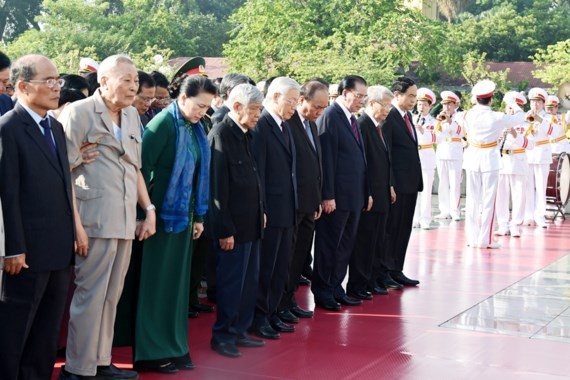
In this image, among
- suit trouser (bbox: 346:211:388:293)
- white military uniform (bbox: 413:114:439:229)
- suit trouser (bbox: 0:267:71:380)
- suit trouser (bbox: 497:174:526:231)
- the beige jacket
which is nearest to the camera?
suit trouser (bbox: 0:267:71:380)

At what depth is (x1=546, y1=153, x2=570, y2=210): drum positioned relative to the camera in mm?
14000

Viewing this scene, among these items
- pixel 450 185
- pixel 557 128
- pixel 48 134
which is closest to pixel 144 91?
pixel 48 134

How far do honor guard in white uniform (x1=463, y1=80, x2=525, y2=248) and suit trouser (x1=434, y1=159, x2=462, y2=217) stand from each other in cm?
236

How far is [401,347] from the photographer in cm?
625

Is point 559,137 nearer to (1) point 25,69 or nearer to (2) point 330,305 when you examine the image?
(2) point 330,305

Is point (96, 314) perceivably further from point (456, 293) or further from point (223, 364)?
point (456, 293)

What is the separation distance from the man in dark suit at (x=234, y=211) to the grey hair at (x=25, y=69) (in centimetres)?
158

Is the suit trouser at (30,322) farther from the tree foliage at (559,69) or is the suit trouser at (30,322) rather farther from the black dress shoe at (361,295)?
the tree foliage at (559,69)

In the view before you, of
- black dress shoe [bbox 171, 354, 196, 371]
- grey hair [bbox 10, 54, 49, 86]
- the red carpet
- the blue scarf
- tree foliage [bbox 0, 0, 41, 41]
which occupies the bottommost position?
the red carpet

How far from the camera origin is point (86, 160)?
475cm

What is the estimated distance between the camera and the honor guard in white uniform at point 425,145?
1295 cm

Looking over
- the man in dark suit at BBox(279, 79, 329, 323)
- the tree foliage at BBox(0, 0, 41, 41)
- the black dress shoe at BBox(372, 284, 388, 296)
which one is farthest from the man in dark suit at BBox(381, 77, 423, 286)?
the tree foliage at BBox(0, 0, 41, 41)

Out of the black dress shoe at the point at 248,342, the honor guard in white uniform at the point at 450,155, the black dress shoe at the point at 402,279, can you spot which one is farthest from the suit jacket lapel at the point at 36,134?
the honor guard in white uniform at the point at 450,155

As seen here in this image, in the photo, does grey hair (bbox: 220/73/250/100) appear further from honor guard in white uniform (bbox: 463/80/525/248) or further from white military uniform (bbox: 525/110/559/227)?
white military uniform (bbox: 525/110/559/227)
